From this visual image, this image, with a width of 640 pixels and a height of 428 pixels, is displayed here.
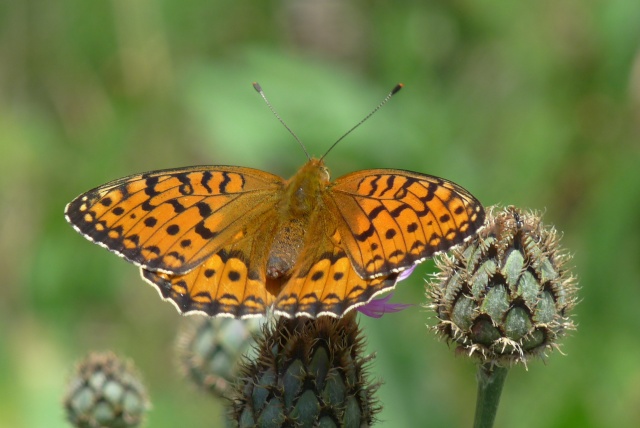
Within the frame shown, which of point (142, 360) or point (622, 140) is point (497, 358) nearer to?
point (622, 140)

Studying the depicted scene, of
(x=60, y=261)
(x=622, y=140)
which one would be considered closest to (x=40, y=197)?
(x=60, y=261)

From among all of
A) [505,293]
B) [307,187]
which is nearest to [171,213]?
[307,187]

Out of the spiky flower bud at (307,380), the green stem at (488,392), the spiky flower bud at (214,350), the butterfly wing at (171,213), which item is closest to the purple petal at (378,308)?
the spiky flower bud at (307,380)

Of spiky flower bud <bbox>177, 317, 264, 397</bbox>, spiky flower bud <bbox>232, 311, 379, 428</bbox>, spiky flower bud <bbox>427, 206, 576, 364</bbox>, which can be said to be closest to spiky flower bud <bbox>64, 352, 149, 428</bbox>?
spiky flower bud <bbox>177, 317, 264, 397</bbox>

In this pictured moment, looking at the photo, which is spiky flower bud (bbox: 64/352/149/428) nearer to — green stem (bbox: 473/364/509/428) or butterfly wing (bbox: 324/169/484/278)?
butterfly wing (bbox: 324/169/484/278)

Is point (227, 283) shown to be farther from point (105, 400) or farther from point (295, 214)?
point (105, 400)

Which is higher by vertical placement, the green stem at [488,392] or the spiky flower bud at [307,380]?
the green stem at [488,392]

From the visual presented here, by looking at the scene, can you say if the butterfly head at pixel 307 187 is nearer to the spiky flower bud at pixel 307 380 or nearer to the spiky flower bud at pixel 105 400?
the spiky flower bud at pixel 307 380
